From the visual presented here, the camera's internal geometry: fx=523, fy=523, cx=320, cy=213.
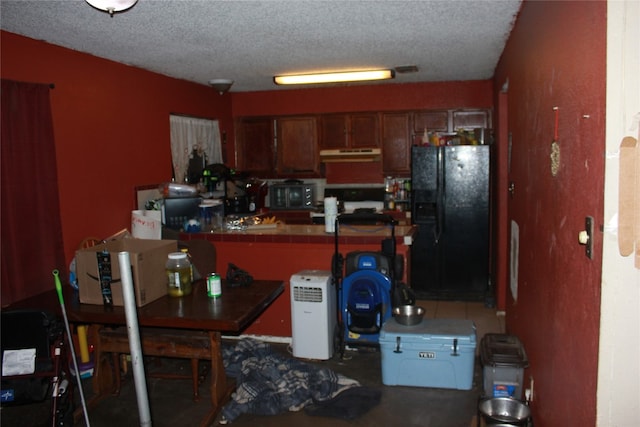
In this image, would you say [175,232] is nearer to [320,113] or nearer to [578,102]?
[320,113]

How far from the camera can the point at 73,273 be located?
3.49 metres

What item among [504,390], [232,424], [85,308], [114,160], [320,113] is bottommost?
[232,424]

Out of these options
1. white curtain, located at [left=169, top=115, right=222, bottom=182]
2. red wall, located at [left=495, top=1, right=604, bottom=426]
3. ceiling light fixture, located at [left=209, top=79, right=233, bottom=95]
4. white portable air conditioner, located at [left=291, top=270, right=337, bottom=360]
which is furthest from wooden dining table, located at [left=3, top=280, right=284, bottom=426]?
ceiling light fixture, located at [left=209, top=79, right=233, bottom=95]

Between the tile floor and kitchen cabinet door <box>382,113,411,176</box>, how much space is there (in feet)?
10.4

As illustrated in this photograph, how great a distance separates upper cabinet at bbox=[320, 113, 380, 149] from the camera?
6629mm

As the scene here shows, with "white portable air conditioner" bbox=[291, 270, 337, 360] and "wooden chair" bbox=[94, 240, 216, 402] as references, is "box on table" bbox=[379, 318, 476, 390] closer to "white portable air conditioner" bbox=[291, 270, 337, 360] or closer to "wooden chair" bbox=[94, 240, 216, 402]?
"white portable air conditioner" bbox=[291, 270, 337, 360]

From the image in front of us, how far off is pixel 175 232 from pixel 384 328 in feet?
6.93

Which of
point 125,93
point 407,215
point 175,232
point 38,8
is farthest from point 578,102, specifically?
point 407,215

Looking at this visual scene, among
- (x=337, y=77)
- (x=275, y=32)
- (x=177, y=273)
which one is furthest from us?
(x=337, y=77)

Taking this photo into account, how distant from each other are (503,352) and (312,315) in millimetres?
1475

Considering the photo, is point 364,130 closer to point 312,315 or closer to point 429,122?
point 429,122

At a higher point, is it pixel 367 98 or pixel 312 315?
pixel 367 98

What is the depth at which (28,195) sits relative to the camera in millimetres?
3641

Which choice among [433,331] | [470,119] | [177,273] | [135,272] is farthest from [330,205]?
[470,119]
